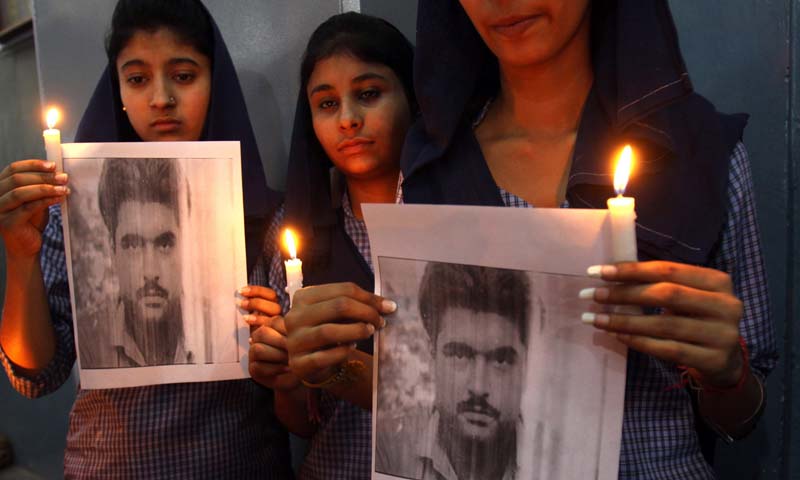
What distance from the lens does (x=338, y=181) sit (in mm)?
1661

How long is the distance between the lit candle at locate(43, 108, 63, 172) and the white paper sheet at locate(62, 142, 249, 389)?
22 mm

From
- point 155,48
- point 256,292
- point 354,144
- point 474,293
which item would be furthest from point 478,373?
point 155,48

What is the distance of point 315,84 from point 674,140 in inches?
33.6

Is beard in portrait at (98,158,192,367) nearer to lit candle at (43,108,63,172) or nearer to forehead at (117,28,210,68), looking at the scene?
lit candle at (43,108,63,172)

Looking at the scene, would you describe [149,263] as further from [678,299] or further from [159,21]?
[678,299]

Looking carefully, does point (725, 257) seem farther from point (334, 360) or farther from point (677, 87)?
point (334, 360)

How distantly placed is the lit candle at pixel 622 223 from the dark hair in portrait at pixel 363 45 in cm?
86

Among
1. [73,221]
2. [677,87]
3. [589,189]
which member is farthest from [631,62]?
[73,221]

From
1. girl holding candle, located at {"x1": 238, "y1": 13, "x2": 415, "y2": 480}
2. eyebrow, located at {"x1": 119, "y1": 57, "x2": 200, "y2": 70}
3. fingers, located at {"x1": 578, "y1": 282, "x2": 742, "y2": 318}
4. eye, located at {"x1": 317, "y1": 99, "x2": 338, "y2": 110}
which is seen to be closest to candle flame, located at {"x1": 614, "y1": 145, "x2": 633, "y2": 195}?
fingers, located at {"x1": 578, "y1": 282, "x2": 742, "y2": 318}

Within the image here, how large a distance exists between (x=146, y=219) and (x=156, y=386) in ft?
1.35

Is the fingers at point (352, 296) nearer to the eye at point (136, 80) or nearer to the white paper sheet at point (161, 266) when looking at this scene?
the white paper sheet at point (161, 266)

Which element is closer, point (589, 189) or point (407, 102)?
point (589, 189)

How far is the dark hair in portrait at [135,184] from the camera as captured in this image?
1.31 m

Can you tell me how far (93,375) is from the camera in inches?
52.3
